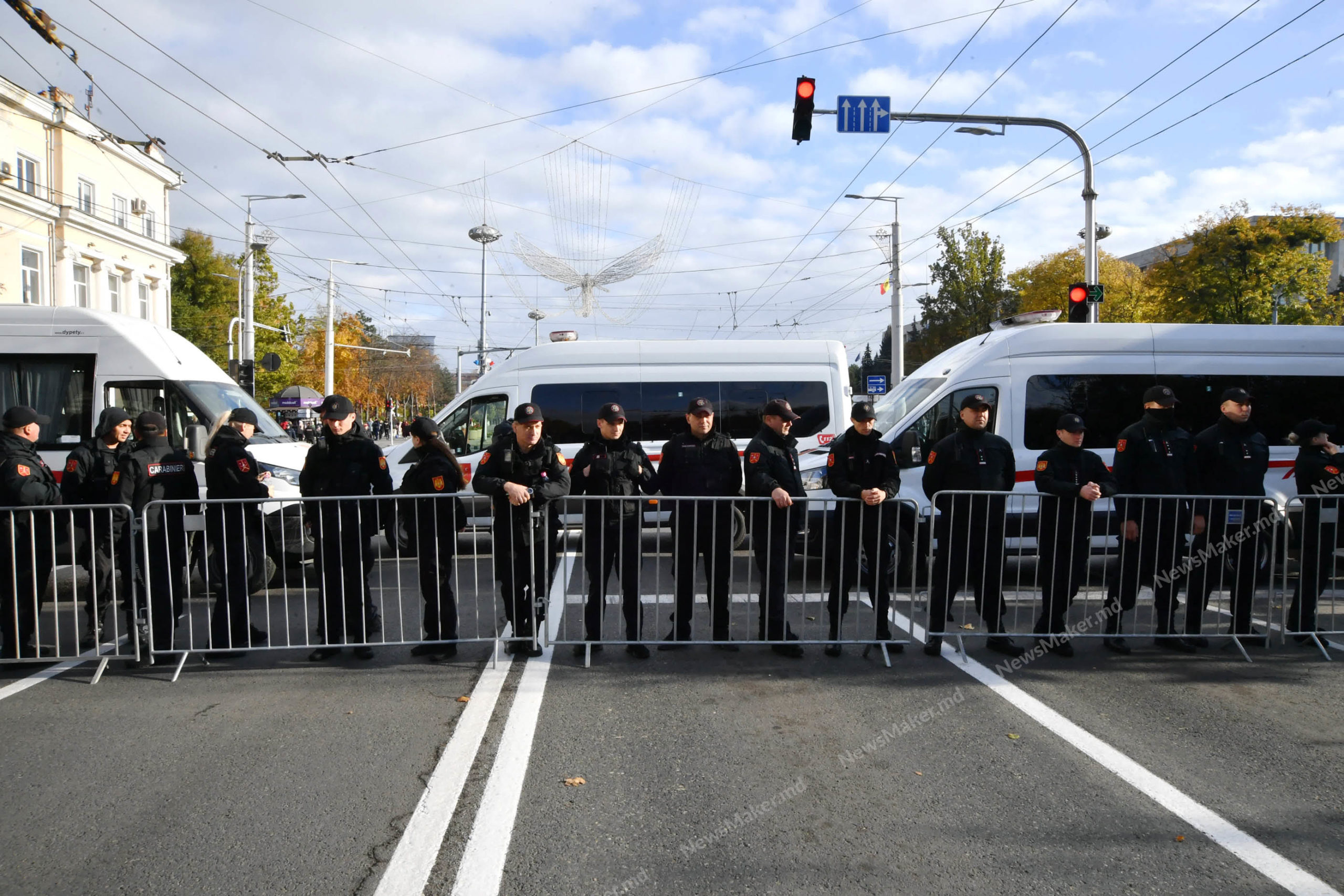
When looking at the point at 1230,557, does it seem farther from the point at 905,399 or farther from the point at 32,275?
the point at 32,275

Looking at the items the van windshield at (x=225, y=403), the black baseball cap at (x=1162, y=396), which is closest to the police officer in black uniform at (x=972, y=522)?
the black baseball cap at (x=1162, y=396)

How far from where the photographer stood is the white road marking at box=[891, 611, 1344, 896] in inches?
118

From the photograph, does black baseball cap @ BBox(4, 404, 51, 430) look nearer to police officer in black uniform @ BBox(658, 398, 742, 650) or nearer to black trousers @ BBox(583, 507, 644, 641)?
black trousers @ BBox(583, 507, 644, 641)

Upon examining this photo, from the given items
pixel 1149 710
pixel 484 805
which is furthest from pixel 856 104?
pixel 484 805

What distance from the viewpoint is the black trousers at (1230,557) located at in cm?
603

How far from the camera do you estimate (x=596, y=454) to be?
19.6 ft

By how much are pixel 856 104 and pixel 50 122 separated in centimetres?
2852

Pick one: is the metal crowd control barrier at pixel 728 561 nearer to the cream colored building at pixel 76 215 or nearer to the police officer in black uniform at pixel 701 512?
the police officer in black uniform at pixel 701 512

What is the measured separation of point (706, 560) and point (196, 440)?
17.8 ft

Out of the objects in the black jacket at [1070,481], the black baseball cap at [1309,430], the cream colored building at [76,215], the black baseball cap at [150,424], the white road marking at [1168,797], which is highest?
the cream colored building at [76,215]

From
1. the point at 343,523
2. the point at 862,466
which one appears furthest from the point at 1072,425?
the point at 343,523

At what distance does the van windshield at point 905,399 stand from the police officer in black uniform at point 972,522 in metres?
3.08

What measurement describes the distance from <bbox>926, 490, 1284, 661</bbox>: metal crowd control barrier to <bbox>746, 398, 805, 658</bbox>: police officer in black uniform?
3.13 feet

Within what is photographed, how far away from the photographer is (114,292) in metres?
34.4
